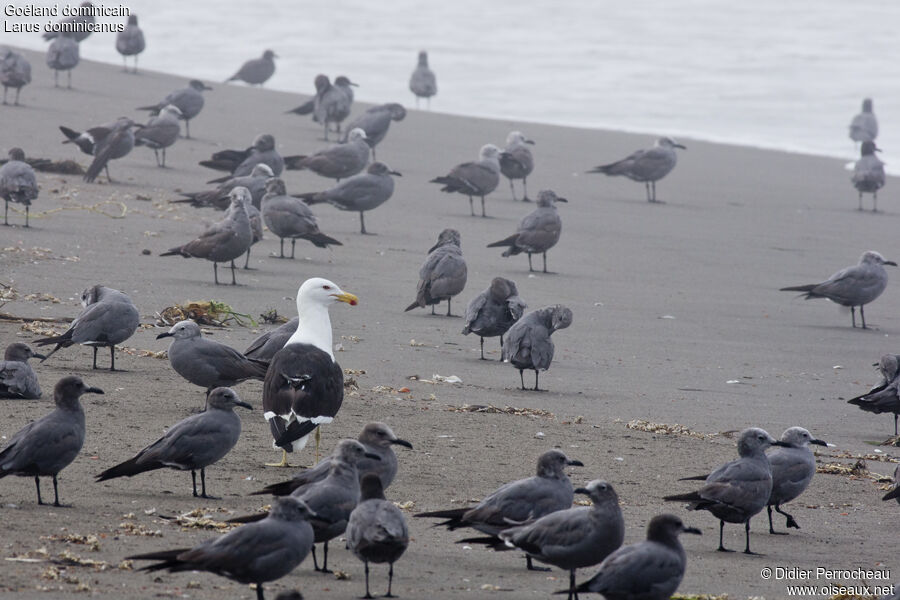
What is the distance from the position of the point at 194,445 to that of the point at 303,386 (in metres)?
0.88

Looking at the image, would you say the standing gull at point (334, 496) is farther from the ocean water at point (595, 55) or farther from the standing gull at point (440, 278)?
the ocean water at point (595, 55)

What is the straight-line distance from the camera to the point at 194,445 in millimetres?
6438

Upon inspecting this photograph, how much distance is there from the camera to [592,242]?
50.4ft

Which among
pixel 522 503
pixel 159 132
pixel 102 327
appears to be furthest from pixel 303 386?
pixel 159 132

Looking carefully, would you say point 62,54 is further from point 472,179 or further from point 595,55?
point 595,55

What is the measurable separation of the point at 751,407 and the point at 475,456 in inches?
107

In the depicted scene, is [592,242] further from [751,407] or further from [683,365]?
[751,407]

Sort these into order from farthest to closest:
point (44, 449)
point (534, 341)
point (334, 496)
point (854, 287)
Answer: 1. point (854, 287)
2. point (534, 341)
3. point (44, 449)
4. point (334, 496)

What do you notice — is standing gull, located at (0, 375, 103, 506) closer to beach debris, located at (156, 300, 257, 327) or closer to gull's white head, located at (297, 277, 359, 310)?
gull's white head, located at (297, 277, 359, 310)

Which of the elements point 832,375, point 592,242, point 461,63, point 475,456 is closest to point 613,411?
point 475,456

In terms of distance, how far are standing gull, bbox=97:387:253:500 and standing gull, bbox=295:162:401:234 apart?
8.41m

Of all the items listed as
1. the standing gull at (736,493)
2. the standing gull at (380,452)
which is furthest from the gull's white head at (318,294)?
the standing gull at (736,493)

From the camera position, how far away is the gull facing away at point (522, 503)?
5.80 meters

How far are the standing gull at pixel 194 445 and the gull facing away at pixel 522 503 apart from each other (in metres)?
1.27
